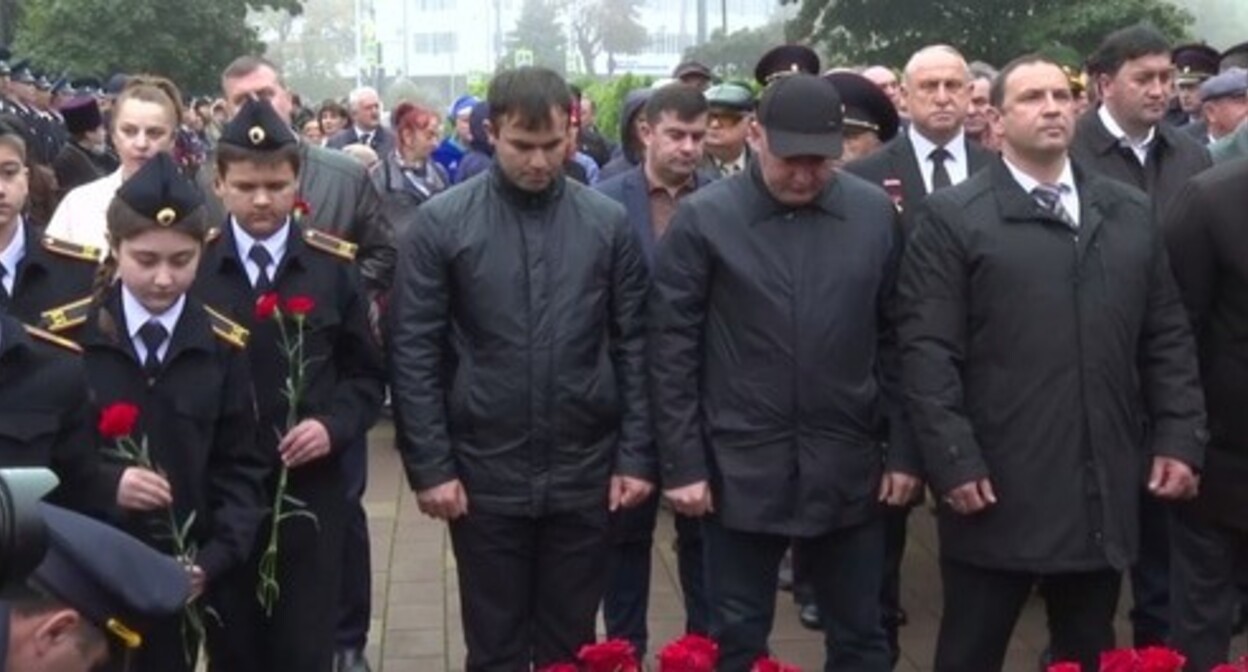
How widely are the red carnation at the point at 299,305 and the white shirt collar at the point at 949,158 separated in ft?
8.10

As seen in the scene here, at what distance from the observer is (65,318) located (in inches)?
192

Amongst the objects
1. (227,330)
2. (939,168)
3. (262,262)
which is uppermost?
(939,168)

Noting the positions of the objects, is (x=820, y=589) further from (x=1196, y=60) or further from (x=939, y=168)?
(x=1196, y=60)

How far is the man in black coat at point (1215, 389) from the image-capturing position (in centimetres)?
568

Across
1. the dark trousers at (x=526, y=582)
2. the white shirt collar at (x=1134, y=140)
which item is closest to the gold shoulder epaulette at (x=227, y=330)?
A: the dark trousers at (x=526, y=582)

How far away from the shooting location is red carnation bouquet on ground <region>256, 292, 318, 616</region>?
533cm

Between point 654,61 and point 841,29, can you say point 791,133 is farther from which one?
point 654,61

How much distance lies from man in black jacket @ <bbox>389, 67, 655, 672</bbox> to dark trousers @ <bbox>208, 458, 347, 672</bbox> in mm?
338

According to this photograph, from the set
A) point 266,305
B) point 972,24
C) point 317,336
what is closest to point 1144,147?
point 317,336

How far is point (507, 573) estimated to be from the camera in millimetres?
5426

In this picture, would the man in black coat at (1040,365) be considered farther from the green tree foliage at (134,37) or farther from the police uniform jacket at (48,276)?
the green tree foliage at (134,37)

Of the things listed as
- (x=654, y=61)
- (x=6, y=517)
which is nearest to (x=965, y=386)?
(x=6, y=517)

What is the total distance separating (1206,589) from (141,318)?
307 centimetres

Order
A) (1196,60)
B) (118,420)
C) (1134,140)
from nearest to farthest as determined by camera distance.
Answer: (118,420) → (1134,140) → (1196,60)
